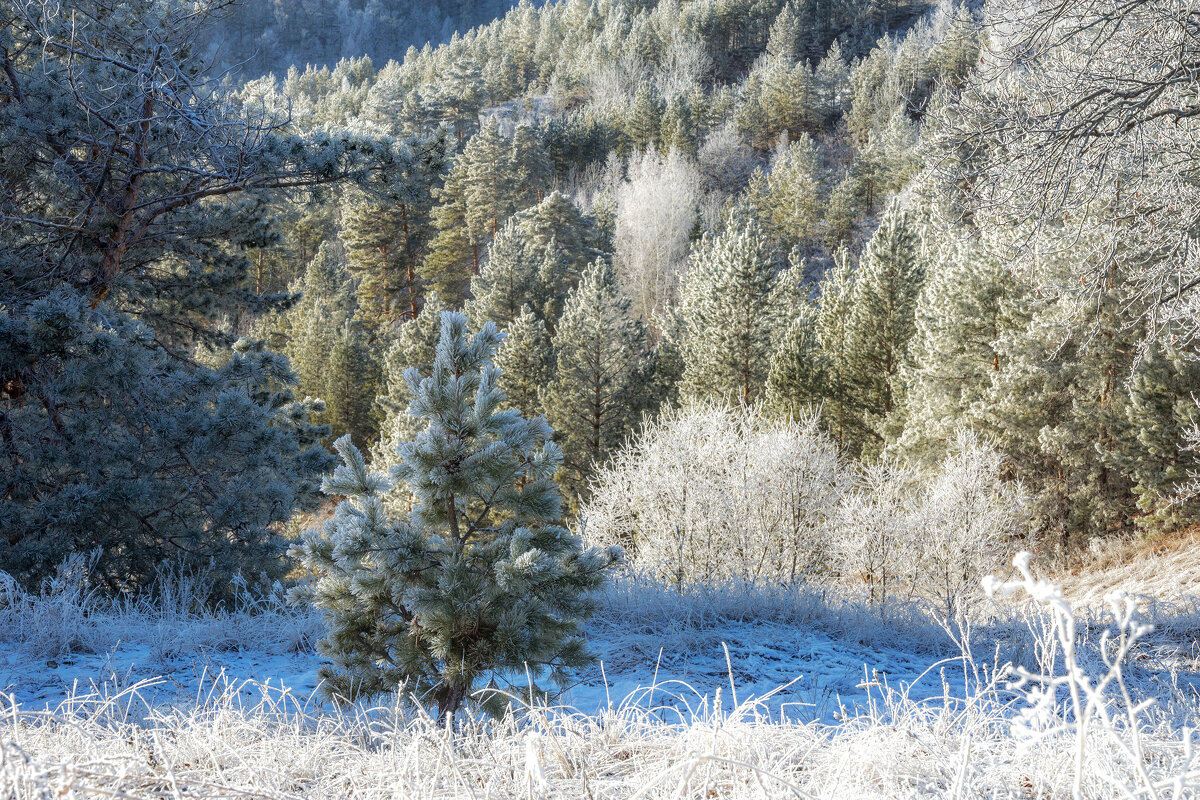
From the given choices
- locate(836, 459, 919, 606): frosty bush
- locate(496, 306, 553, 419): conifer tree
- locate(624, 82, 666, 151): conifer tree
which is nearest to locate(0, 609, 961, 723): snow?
locate(836, 459, 919, 606): frosty bush

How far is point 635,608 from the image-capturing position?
17.4 ft

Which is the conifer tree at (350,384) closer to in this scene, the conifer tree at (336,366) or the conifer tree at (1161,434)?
the conifer tree at (336,366)

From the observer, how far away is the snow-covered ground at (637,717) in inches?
75.9

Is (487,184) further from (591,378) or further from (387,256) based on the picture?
(591,378)

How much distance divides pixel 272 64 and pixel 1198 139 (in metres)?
118

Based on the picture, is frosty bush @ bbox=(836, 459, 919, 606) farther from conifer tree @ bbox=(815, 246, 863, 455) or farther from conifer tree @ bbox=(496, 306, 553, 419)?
conifer tree @ bbox=(496, 306, 553, 419)

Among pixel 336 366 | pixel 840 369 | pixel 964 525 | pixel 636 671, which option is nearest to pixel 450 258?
pixel 336 366

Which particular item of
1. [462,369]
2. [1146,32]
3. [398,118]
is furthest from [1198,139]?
[398,118]

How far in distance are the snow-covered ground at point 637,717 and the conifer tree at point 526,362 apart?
58.6 ft

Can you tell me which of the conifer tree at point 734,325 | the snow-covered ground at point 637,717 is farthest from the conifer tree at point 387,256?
the snow-covered ground at point 637,717

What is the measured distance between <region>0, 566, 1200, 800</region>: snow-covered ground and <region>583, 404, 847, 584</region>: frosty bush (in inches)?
320

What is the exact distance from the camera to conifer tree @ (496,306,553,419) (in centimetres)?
2353

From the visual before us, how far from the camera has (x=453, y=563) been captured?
3.23 m

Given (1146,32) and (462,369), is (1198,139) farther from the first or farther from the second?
(462,369)
